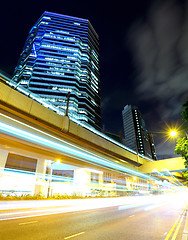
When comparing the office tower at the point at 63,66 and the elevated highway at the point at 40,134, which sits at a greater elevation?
the office tower at the point at 63,66

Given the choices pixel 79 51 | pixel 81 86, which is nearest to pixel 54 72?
pixel 81 86

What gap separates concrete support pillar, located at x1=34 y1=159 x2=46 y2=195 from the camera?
22094 millimetres

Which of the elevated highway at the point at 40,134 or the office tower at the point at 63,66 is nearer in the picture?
the elevated highway at the point at 40,134

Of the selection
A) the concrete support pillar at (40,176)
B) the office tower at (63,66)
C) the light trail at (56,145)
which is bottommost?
the concrete support pillar at (40,176)

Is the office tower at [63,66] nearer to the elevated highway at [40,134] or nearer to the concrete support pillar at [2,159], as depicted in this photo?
the elevated highway at [40,134]

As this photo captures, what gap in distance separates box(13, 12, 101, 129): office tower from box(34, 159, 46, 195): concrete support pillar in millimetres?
69764

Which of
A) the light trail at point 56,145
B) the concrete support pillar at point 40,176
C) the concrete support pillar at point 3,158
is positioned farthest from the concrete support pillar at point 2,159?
the light trail at point 56,145

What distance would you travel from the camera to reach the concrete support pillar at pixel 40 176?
72.5 ft

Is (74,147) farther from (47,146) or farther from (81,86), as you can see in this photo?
(81,86)

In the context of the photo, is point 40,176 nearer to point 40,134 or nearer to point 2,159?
point 2,159

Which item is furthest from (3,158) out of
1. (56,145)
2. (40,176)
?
(56,145)

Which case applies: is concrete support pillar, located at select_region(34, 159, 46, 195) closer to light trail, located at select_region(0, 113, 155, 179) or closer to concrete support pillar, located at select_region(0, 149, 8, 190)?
concrete support pillar, located at select_region(0, 149, 8, 190)

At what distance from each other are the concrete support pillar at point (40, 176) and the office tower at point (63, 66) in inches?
2747

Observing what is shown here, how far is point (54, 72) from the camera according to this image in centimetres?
10725
